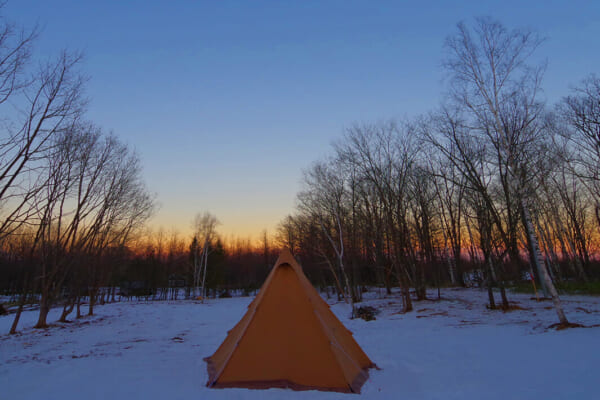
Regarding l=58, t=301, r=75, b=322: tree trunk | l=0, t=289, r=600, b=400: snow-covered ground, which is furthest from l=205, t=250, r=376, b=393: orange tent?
l=58, t=301, r=75, b=322: tree trunk

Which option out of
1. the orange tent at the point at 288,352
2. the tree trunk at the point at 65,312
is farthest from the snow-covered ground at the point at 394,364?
the tree trunk at the point at 65,312

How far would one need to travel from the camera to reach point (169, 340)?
9.30 m

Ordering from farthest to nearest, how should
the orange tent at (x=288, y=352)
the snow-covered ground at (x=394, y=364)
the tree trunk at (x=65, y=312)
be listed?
1. the tree trunk at (x=65, y=312)
2. the orange tent at (x=288, y=352)
3. the snow-covered ground at (x=394, y=364)

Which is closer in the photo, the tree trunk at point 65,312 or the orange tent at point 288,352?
the orange tent at point 288,352

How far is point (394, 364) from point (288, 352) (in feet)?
8.51

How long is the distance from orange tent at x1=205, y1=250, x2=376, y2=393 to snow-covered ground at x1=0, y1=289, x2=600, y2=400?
229 millimetres

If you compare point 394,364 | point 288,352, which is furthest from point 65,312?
point 394,364

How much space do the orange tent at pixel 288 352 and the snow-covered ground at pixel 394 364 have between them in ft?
0.75

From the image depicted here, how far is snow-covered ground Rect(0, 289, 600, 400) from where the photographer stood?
4320 millimetres

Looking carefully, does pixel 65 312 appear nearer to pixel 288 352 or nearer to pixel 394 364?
pixel 288 352

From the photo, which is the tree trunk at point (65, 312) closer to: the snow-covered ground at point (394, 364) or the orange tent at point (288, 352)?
the snow-covered ground at point (394, 364)

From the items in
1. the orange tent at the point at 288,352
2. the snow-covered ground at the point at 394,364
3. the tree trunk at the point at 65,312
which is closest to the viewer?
the snow-covered ground at the point at 394,364

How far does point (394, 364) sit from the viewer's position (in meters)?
6.02

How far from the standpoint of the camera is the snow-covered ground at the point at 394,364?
14.2 feet
